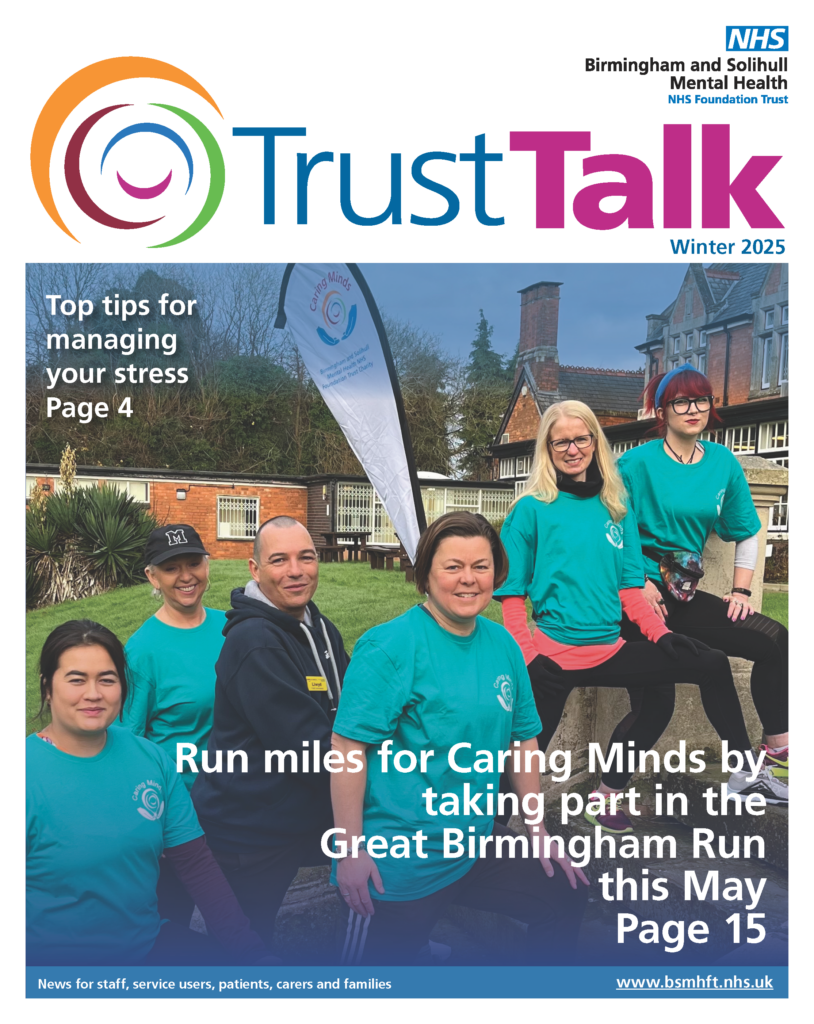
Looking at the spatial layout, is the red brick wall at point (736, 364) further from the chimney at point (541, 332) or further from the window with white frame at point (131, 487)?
the window with white frame at point (131, 487)

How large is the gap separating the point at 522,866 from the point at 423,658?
0.87m

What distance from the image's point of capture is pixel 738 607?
3.93m

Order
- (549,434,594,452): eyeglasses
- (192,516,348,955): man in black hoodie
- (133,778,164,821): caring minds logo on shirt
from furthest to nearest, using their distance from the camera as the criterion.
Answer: (549,434,594,452): eyeglasses
(192,516,348,955): man in black hoodie
(133,778,164,821): caring minds logo on shirt

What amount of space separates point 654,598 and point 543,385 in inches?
40.5

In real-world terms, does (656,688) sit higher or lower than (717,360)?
lower

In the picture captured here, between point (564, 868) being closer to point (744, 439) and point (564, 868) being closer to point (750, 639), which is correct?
point (750, 639)

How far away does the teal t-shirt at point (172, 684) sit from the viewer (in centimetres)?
341

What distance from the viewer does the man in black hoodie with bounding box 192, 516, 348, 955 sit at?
3145 millimetres

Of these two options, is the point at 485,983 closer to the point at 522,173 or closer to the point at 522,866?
the point at 522,866

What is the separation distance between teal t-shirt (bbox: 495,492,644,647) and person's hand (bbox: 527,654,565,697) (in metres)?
0.11

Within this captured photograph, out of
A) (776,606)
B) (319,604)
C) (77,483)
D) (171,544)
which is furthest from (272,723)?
(776,606)

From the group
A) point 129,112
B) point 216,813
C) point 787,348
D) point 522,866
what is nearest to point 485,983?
point 522,866

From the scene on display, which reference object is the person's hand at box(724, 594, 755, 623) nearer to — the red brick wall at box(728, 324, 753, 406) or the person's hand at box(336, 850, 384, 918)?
the red brick wall at box(728, 324, 753, 406)

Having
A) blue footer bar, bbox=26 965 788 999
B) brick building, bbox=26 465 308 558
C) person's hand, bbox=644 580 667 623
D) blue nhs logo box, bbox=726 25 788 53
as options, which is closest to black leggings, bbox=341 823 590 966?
blue footer bar, bbox=26 965 788 999
